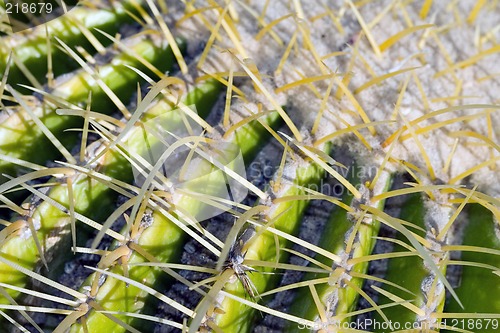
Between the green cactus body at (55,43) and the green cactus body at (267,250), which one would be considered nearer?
the green cactus body at (267,250)

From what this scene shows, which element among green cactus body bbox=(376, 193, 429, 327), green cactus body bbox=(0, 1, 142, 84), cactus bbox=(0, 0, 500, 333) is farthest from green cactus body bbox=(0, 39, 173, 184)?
green cactus body bbox=(376, 193, 429, 327)

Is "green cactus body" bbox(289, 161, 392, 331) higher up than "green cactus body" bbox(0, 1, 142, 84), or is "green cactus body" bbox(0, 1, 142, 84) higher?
"green cactus body" bbox(0, 1, 142, 84)

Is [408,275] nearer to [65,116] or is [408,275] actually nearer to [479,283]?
[479,283]

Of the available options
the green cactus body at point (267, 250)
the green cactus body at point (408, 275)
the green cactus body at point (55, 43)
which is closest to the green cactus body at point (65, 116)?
the green cactus body at point (55, 43)

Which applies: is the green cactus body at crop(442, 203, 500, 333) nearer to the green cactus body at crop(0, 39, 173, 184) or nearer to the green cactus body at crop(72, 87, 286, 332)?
the green cactus body at crop(72, 87, 286, 332)

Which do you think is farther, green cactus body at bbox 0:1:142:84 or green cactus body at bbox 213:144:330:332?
green cactus body at bbox 0:1:142:84

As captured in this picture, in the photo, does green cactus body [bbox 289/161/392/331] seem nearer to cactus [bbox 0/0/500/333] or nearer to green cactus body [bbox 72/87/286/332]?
cactus [bbox 0/0/500/333]

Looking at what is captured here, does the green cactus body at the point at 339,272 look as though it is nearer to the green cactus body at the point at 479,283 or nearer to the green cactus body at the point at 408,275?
the green cactus body at the point at 408,275

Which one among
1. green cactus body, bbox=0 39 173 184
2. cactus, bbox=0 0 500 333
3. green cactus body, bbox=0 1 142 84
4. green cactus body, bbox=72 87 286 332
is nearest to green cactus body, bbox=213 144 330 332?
cactus, bbox=0 0 500 333

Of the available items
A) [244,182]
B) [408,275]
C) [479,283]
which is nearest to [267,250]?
[244,182]
